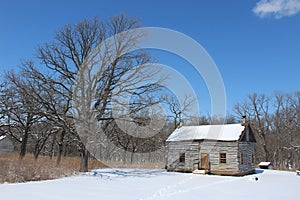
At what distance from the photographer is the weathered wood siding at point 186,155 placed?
22797mm

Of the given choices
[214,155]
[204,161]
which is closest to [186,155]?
[204,161]

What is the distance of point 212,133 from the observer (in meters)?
22.9

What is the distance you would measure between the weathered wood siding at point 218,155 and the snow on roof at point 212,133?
502 millimetres

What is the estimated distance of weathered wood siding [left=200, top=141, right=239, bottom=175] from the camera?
69.0 ft

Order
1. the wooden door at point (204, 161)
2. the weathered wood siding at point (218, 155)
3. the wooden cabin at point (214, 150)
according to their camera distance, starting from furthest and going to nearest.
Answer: the wooden door at point (204, 161) → the wooden cabin at point (214, 150) → the weathered wood siding at point (218, 155)

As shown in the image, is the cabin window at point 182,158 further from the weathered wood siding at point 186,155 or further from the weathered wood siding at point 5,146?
the weathered wood siding at point 5,146

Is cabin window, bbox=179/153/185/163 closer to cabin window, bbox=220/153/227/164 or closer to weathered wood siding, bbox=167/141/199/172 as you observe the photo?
weathered wood siding, bbox=167/141/199/172

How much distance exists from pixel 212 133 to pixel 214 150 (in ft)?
Answer: 5.31

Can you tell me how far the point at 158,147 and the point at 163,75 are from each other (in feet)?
78.0

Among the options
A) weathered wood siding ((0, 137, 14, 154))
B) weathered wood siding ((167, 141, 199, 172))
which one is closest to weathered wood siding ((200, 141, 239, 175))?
weathered wood siding ((167, 141, 199, 172))

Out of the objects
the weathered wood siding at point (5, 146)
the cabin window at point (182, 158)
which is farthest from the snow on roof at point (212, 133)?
the weathered wood siding at point (5, 146)

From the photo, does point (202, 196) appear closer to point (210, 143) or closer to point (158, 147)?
point (210, 143)

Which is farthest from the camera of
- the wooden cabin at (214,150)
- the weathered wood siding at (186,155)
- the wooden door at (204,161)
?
the weathered wood siding at (186,155)

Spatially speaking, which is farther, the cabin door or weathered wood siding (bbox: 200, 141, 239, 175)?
the cabin door
